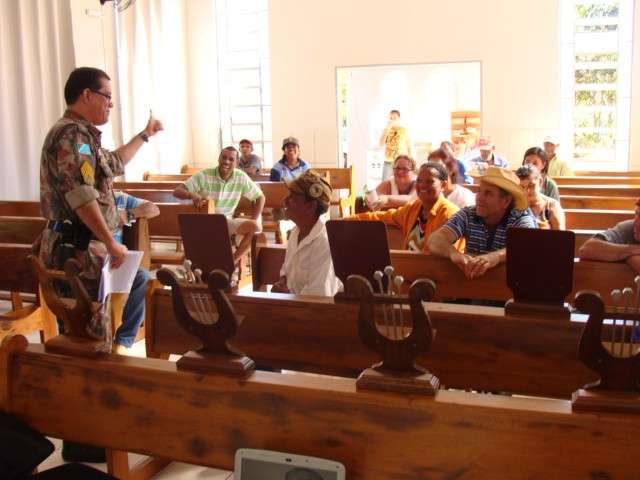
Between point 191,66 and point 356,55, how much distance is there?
2.95 metres

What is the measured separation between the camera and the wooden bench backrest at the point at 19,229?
4.34m

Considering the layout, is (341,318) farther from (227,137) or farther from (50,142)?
(227,137)

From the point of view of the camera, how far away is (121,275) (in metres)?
2.98

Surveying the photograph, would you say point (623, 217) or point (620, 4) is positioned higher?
point (620, 4)

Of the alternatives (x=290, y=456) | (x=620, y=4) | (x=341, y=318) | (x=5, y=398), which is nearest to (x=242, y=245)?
(x=341, y=318)

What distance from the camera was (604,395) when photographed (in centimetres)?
124

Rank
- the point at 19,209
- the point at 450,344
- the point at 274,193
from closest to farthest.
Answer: the point at 450,344, the point at 19,209, the point at 274,193

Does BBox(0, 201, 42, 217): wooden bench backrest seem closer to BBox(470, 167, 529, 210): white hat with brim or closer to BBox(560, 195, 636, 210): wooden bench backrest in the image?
BBox(470, 167, 529, 210): white hat with brim

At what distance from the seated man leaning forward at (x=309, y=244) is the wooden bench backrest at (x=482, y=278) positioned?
300mm

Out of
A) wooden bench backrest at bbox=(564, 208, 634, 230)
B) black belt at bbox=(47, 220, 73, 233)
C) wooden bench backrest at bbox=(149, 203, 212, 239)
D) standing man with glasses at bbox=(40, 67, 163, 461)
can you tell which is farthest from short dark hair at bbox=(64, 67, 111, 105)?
wooden bench backrest at bbox=(564, 208, 634, 230)

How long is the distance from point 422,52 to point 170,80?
405cm

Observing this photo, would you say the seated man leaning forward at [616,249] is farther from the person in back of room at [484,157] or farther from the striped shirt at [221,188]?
the person in back of room at [484,157]

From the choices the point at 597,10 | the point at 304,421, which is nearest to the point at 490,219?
the point at 304,421

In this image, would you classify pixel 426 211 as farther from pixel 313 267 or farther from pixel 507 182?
pixel 313 267
